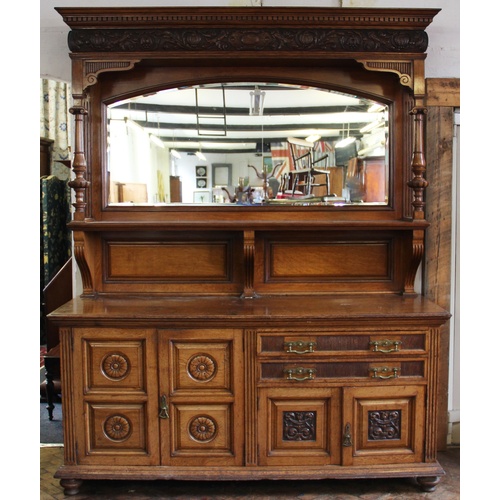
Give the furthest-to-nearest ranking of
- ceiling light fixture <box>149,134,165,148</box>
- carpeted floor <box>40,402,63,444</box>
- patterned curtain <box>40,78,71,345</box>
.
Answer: patterned curtain <box>40,78,71,345</box> < carpeted floor <box>40,402,63,444</box> < ceiling light fixture <box>149,134,165,148</box>

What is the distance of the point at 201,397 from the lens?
7.97ft

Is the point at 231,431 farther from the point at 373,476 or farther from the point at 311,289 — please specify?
the point at 311,289

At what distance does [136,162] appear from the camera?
111 inches

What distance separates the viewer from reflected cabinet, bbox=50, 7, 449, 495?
242 centimetres

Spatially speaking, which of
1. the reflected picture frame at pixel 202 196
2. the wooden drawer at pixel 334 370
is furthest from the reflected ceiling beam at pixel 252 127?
the wooden drawer at pixel 334 370

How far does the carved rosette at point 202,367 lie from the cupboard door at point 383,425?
2.14ft

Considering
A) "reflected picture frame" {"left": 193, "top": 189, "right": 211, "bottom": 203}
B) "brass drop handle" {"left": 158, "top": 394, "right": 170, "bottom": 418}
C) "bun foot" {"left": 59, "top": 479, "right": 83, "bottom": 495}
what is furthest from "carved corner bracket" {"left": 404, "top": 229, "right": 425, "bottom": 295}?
"bun foot" {"left": 59, "top": 479, "right": 83, "bottom": 495}

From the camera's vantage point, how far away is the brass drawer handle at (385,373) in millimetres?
2412

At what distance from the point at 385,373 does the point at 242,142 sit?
1.44 m

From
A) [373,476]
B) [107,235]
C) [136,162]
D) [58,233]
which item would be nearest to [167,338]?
[107,235]

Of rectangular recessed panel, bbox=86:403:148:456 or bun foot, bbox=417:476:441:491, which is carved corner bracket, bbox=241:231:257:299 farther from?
bun foot, bbox=417:476:441:491

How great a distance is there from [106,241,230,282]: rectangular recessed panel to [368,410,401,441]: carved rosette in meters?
1.07

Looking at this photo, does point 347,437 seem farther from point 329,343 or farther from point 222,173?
point 222,173

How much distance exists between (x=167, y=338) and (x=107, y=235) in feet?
2.61
